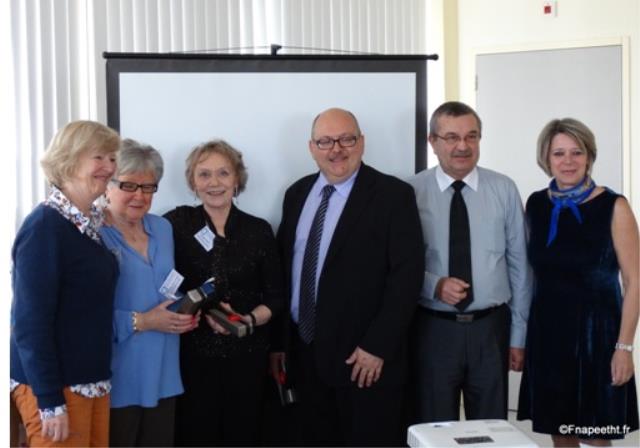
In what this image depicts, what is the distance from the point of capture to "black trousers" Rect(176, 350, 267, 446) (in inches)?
108

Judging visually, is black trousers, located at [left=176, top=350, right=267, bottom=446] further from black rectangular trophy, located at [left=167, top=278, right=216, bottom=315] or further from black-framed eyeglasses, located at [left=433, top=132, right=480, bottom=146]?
black-framed eyeglasses, located at [left=433, top=132, right=480, bottom=146]

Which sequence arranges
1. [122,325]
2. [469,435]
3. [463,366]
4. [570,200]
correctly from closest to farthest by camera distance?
[469,435]
[122,325]
[570,200]
[463,366]

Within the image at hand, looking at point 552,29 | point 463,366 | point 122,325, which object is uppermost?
point 552,29

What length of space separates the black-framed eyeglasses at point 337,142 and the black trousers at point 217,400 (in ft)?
2.62

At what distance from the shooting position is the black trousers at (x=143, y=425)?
2.55 m

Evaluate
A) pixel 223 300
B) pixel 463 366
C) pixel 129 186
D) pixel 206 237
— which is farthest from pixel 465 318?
pixel 129 186

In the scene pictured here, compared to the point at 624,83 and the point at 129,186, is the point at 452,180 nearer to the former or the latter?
the point at 129,186

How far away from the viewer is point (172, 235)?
2.77 meters

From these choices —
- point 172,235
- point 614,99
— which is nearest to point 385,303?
point 172,235

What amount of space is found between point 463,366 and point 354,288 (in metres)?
0.50

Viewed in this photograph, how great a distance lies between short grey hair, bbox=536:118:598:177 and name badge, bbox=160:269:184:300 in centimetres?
138

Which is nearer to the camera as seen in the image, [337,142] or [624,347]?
[624,347]

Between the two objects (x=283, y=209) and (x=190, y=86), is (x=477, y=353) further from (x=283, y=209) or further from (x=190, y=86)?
(x=190, y=86)

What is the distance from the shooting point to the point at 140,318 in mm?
2533
